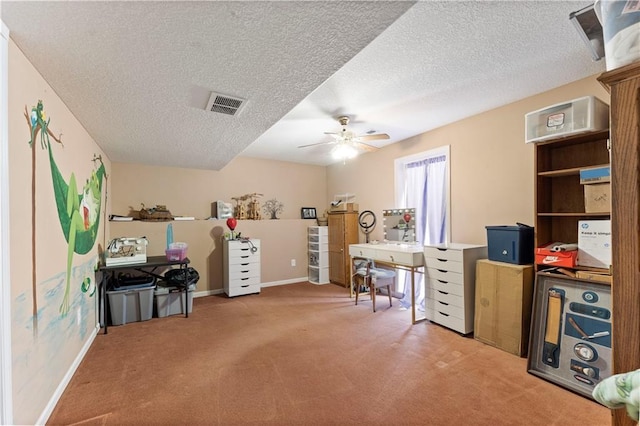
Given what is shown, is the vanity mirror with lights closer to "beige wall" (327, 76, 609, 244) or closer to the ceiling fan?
"beige wall" (327, 76, 609, 244)

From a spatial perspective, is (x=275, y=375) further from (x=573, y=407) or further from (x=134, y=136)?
(x=134, y=136)

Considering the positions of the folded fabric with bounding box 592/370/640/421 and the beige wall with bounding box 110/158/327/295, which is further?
the beige wall with bounding box 110/158/327/295

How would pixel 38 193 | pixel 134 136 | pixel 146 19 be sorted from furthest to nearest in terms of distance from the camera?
pixel 134 136, pixel 38 193, pixel 146 19

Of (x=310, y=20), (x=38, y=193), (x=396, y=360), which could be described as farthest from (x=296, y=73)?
(x=396, y=360)

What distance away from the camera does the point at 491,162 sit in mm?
3127

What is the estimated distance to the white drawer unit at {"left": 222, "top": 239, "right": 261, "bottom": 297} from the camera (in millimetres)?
4469

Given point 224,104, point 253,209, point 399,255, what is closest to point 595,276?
point 399,255

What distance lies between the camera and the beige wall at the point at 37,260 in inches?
55.7

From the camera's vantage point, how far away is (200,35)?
4.51 feet

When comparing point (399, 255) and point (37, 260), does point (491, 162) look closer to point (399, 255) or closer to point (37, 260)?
point (399, 255)

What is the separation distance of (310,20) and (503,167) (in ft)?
8.86

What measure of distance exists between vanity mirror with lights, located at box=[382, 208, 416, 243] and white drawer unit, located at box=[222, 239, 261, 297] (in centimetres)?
214

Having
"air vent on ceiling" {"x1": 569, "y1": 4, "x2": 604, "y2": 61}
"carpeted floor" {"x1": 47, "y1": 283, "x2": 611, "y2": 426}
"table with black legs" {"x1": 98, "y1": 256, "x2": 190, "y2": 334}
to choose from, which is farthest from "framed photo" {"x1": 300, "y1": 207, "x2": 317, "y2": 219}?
"air vent on ceiling" {"x1": 569, "y1": 4, "x2": 604, "y2": 61}

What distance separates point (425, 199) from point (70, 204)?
3.93 meters
